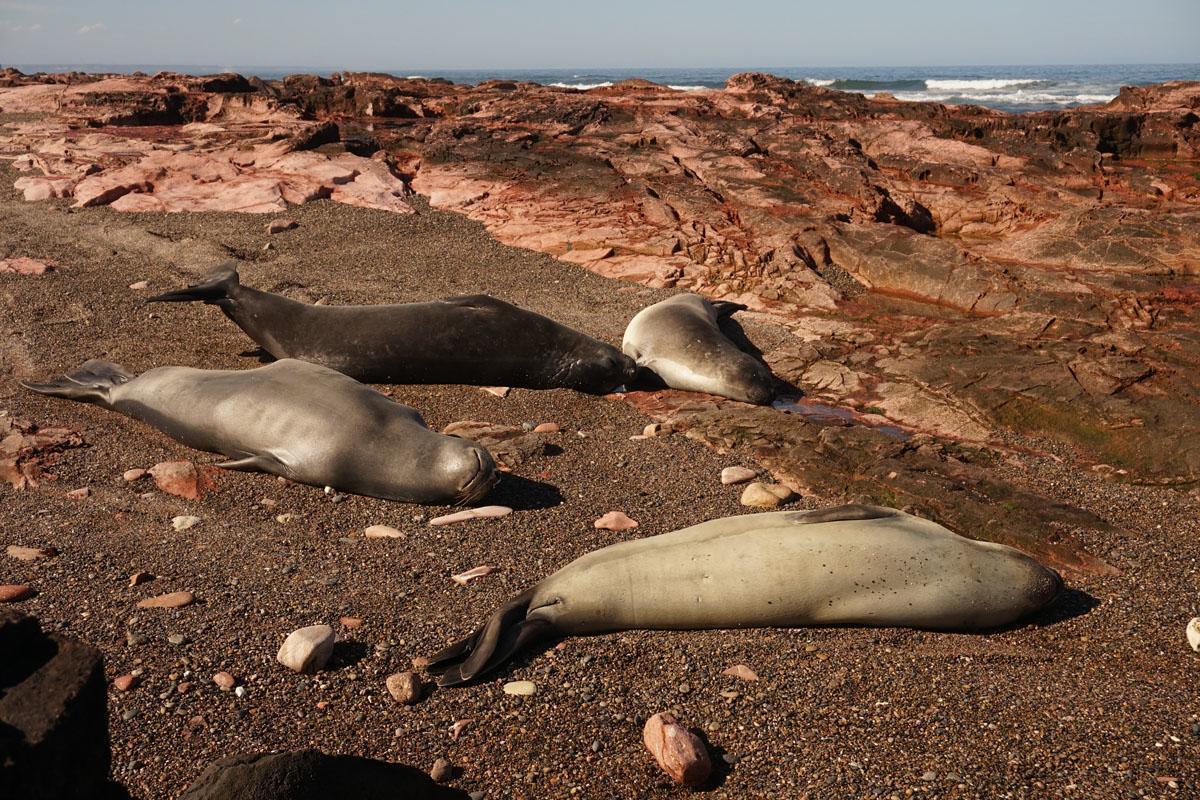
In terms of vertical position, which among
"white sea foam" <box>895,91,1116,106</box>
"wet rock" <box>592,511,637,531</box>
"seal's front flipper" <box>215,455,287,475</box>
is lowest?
"wet rock" <box>592,511,637,531</box>

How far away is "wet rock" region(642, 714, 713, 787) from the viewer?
3615 millimetres

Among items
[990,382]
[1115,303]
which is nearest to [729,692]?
[990,382]

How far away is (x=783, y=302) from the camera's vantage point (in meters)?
11.4

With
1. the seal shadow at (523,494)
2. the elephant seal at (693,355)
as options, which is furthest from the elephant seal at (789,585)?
the elephant seal at (693,355)

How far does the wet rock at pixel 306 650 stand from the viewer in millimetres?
4215

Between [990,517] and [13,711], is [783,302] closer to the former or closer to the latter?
[990,517]

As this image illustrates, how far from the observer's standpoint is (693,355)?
351 inches

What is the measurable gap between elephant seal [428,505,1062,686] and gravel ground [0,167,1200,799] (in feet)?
0.39

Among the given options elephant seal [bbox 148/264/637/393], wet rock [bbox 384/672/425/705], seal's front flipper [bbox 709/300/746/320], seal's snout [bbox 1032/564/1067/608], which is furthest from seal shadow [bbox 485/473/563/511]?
seal's front flipper [bbox 709/300/746/320]

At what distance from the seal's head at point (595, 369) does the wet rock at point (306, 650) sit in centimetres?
448

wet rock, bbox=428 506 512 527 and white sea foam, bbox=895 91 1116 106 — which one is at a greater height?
white sea foam, bbox=895 91 1116 106

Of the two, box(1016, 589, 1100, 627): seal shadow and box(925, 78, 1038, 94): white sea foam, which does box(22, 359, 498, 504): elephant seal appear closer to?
box(1016, 589, 1100, 627): seal shadow

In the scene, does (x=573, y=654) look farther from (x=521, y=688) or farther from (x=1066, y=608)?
(x=1066, y=608)

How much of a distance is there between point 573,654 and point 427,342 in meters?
4.34
